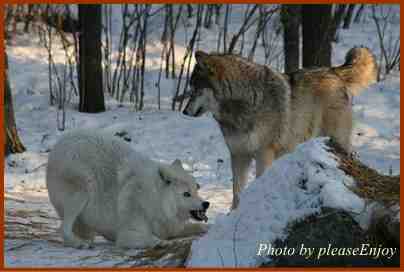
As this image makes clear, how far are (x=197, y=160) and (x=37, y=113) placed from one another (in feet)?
11.8

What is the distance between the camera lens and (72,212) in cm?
594

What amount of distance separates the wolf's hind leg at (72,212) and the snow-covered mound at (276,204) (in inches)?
62.0

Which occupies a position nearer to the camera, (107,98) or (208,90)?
(208,90)

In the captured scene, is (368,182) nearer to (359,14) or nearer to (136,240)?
(136,240)

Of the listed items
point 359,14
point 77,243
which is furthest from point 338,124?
point 359,14

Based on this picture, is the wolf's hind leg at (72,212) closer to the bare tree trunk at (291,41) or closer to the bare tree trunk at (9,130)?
the bare tree trunk at (9,130)

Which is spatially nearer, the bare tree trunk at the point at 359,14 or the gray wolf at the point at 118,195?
the gray wolf at the point at 118,195

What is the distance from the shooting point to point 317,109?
7922mm

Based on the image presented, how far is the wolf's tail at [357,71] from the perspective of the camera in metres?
8.33

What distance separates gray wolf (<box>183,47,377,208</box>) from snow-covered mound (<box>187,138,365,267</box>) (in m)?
2.56

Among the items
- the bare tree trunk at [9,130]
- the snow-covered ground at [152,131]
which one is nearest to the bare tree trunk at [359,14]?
the snow-covered ground at [152,131]

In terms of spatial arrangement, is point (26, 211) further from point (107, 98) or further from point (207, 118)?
point (107, 98)

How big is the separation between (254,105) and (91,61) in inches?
223

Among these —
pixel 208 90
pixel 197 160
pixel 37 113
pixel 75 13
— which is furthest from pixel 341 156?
pixel 75 13
